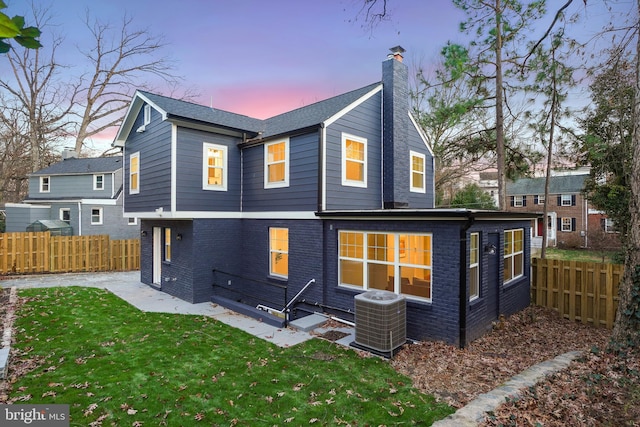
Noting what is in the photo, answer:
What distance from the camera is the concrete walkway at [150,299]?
27.8ft

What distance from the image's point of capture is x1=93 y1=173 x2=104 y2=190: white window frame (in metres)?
25.2

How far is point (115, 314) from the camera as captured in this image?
9.79m

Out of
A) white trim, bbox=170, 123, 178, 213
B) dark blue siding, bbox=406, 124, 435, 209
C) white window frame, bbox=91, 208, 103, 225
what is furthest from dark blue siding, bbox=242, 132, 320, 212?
white window frame, bbox=91, 208, 103, 225

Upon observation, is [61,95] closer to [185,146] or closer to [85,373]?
[185,146]

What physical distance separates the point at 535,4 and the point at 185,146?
43.1 feet

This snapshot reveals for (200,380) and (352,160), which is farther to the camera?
(352,160)

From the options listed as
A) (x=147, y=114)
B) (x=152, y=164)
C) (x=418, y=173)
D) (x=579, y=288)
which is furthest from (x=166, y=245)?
(x=579, y=288)

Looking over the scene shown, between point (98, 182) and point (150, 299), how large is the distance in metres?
17.9

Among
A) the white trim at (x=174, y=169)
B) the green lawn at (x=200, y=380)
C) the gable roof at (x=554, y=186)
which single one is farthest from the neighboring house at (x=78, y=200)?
the gable roof at (x=554, y=186)

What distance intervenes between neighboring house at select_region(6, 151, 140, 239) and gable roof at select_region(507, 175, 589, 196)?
116 ft

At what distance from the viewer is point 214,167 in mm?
11867

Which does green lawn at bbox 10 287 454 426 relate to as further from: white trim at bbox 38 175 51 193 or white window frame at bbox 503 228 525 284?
white trim at bbox 38 175 51 193

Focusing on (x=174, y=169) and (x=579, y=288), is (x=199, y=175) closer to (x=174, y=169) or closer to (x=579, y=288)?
(x=174, y=169)

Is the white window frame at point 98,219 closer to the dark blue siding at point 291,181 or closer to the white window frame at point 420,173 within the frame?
the dark blue siding at point 291,181
